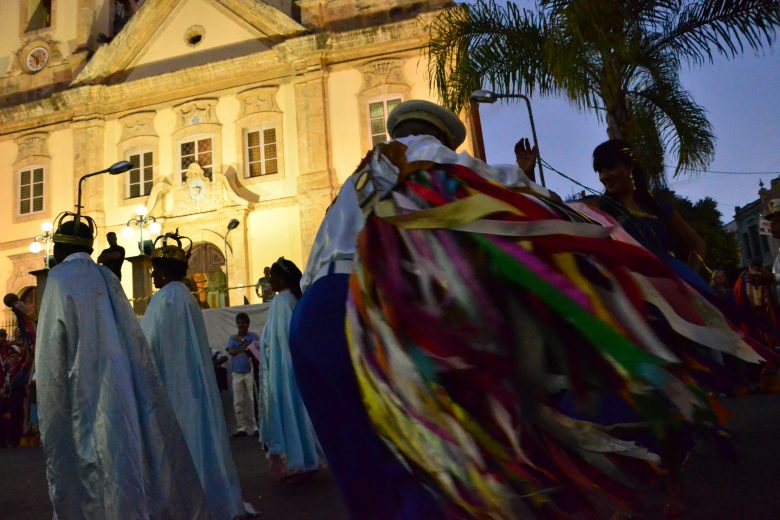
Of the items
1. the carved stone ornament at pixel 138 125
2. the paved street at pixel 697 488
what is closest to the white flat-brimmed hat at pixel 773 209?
the paved street at pixel 697 488

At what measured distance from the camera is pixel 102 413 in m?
3.27

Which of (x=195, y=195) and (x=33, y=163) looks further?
(x=33, y=163)

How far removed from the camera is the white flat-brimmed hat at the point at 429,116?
2.17 meters

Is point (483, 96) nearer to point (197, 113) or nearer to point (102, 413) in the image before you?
point (102, 413)

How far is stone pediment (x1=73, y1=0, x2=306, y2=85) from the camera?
20469 millimetres

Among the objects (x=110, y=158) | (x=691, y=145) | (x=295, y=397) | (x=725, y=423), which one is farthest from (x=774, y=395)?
(x=110, y=158)

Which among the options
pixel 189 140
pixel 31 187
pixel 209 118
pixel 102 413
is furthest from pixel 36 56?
pixel 102 413

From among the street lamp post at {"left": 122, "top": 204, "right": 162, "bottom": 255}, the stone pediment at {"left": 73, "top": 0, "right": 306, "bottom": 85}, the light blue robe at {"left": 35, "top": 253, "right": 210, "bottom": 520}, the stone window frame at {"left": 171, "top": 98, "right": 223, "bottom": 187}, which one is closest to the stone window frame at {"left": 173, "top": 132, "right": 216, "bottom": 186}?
the stone window frame at {"left": 171, "top": 98, "right": 223, "bottom": 187}

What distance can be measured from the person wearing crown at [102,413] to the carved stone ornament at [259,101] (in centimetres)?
1656

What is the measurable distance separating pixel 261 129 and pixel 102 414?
17109mm

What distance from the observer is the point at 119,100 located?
2100cm

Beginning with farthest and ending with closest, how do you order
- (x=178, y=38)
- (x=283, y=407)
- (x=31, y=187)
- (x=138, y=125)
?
(x=31, y=187)
(x=178, y=38)
(x=138, y=125)
(x=283, y=407)

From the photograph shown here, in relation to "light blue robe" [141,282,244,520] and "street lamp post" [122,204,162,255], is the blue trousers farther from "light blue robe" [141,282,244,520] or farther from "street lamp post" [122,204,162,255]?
"street lamp post" [122,204,162,255]

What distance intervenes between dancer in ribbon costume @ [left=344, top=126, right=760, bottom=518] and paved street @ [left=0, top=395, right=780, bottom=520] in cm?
36
